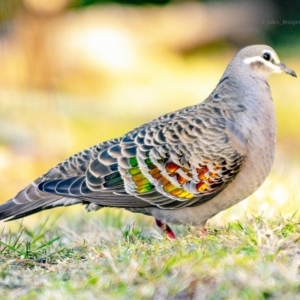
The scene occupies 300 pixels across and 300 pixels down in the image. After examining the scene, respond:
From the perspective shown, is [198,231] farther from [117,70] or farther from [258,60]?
[117,70]

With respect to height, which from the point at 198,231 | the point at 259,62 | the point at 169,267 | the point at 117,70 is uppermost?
the point at 259,62

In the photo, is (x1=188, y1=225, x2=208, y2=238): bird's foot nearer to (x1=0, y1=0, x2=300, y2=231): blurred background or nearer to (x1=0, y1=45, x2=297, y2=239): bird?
(x1=0, y1=45, x2=297, y2=239): bird

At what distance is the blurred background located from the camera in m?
10.6

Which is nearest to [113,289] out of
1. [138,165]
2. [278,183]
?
[138,165]

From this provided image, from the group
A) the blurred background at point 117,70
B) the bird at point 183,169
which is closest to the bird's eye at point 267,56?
the bird at point 183,169

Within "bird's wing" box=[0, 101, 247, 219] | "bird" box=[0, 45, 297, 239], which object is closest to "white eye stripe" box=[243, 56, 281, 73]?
"bird" box=[0, 45, 297, 239]

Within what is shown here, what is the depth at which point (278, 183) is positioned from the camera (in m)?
6.45

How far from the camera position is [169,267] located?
349 centimetres

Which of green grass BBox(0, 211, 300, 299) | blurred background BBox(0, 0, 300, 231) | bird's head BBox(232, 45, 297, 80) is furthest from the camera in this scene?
blurred background BBox(0, 0, 300, 231)

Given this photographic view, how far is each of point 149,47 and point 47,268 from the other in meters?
13.5

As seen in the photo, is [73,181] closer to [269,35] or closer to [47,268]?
Answer: [47,268]

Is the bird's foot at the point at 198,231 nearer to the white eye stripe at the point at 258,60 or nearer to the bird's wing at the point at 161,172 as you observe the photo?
the bird's wing at the point at 161,172

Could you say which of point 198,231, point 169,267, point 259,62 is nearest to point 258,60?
point 259,62

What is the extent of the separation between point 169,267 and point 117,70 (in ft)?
43.8
